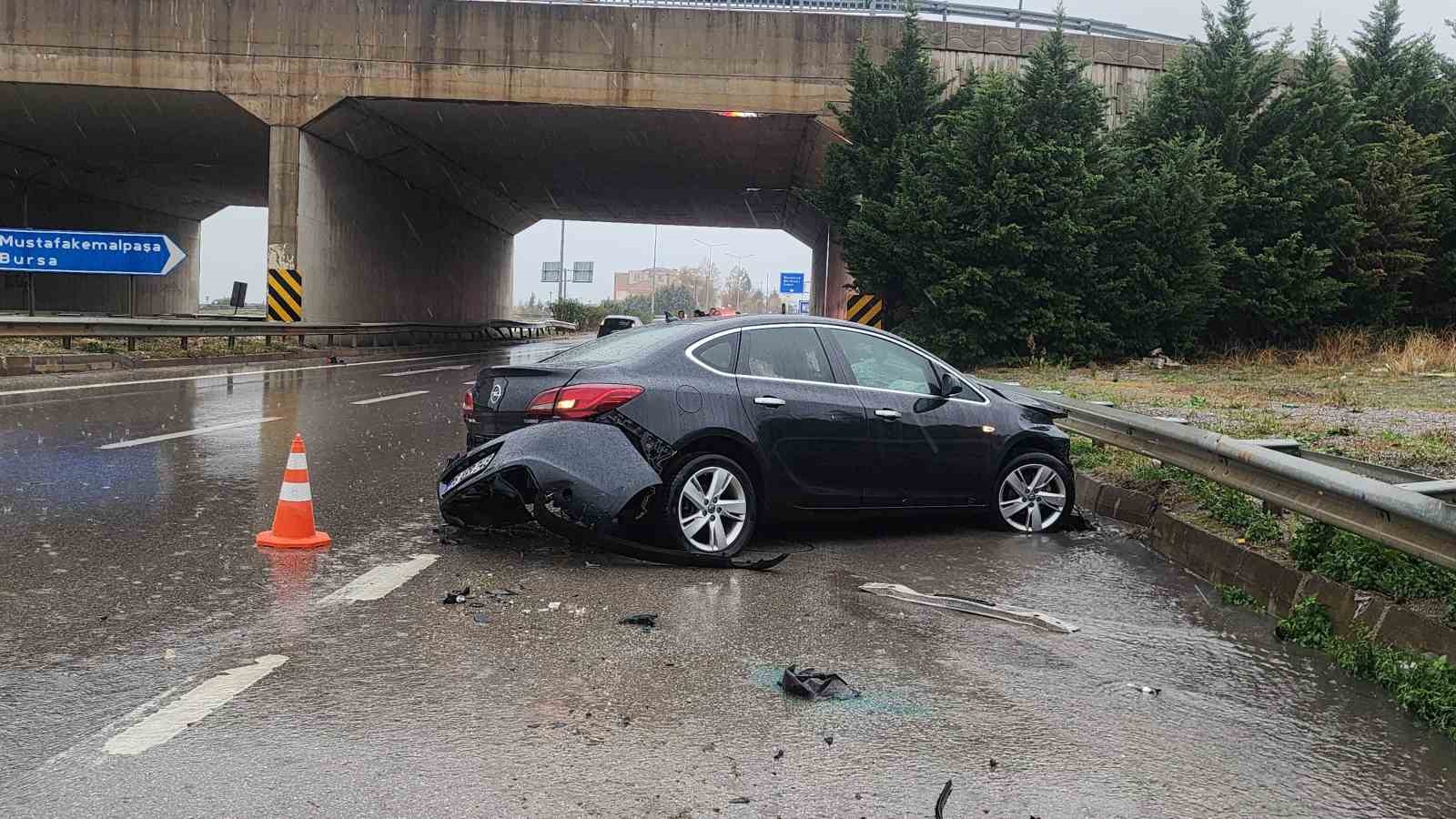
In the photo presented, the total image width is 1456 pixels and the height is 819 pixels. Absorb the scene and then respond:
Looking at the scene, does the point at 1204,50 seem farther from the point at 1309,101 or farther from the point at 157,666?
the point at 157,666

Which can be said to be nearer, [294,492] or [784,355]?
[294,492]

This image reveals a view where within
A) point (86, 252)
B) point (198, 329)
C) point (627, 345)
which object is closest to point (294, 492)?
point (627, 345)

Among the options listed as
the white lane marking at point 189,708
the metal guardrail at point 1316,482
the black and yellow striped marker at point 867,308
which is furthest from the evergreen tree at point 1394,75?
the white lane marking at point 189,708

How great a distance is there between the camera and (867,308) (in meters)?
25.7

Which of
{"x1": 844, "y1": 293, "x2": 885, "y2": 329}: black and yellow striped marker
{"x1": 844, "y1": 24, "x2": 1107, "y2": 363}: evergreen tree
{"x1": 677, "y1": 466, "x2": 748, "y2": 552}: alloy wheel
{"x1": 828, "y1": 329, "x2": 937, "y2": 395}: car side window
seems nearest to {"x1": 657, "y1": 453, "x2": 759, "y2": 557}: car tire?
{"x1": 677, "y1": 466, "x2": 748, "y2": 552}: alloy wheel

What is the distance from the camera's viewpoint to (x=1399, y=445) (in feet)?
30.9

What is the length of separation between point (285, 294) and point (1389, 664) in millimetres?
28748

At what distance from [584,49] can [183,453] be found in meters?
20.2

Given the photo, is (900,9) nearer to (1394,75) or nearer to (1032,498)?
(1394,75)

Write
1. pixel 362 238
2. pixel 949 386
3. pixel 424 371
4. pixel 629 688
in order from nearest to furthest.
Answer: pixel 629 688 → pixel 949 386 → pixel 424 371 → pixel 362 238

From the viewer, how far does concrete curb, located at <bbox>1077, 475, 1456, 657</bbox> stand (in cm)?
496

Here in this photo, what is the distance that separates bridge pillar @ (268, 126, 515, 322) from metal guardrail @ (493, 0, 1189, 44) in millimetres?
7525

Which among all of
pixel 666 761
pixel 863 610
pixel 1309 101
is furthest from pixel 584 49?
pixel 666 761

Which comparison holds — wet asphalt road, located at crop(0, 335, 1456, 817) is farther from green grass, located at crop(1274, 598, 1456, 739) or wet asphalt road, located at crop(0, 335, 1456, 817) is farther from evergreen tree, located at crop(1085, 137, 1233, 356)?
evergreen tree, located at crop(1085, 137, 1233, 356)
